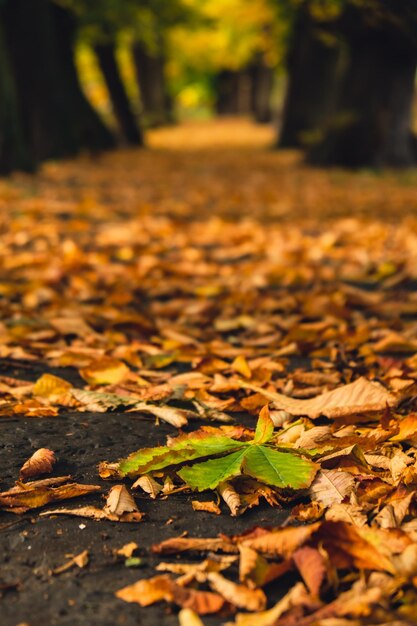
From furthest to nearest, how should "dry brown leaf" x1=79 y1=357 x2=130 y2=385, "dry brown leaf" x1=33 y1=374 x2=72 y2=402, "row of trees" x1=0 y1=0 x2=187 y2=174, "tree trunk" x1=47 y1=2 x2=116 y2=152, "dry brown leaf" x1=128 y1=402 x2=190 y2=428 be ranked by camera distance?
"tree trunk" x1=47 y1=2 x2=116 y2=152
"row of trees" x1=0 y1=0 x2=187 y2=174
"dry brown leaf" x1=79 y1=357 x2=130 y2=385
"dry brown leaf" x1=33 y1=374 x2=72 y2=402
"dry brown leaf" x1=128 y1=402 x2=190 y2=428

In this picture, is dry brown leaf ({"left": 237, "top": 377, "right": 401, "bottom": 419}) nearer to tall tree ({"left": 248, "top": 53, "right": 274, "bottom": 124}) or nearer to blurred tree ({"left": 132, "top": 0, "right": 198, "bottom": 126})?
blurred tree ({"left": 132, "top": 0, "right": 198, "bottom": 126})

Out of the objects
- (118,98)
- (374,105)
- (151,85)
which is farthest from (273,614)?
(151,85)

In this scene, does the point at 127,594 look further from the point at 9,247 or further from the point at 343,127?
the point at 343,127

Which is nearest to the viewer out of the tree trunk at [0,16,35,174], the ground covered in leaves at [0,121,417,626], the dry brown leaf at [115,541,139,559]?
the ground covered in leaves at [0,121,417,626]

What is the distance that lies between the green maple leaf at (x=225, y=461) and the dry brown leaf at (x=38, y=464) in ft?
0.64

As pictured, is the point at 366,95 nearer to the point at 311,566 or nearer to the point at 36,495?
the point at 36,495

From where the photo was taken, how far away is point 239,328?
3.69 m

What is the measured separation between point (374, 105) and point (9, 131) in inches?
218

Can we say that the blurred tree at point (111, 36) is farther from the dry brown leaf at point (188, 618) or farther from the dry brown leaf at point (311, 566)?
the dry brown leaf at point (188, 618)

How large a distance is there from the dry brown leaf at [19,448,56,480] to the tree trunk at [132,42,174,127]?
27884 millimetres

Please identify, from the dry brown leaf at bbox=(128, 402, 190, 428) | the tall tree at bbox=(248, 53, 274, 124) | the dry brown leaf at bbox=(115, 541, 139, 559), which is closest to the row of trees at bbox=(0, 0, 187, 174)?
the dry brown leaf at bbox=(128, 402, 190, 428)

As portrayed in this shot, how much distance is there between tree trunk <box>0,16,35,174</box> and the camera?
9.12m

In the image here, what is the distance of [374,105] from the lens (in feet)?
38.8

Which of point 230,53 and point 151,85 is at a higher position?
point 230,53
